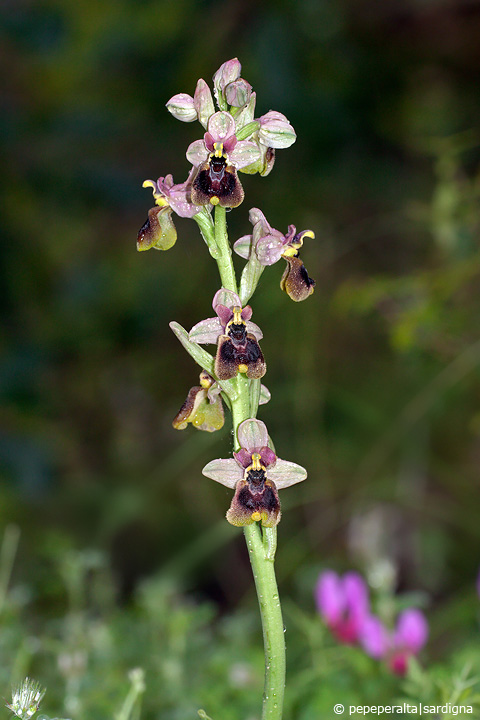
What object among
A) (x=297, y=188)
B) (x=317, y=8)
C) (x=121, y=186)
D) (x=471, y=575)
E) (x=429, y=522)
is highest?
(x=317, y=8)

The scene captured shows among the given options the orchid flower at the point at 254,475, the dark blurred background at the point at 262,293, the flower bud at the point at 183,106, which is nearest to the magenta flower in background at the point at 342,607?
the dark blurred background at the point at 262,293

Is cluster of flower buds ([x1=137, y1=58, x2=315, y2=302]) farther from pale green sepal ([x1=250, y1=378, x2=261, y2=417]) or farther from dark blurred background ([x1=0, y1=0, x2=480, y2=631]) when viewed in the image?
dark blurred background ([x1=0, y1=0, x2=480, y2=631])

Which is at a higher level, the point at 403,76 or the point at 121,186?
the point at 403,76

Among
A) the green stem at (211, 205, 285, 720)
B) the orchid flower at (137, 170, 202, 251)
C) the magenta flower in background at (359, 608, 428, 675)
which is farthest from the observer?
the magenta flower in background at (359, 608, 428, 675)

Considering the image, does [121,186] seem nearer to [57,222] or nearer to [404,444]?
[57,222]

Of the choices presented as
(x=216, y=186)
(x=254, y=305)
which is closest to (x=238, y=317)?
(x=216, y=186)

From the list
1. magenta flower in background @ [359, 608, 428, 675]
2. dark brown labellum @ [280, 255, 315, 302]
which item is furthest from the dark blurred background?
dark brown labellum @ [280, 255, 315, 302]

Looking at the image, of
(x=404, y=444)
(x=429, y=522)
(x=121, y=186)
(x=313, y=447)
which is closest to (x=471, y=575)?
(x=429, y=522)
